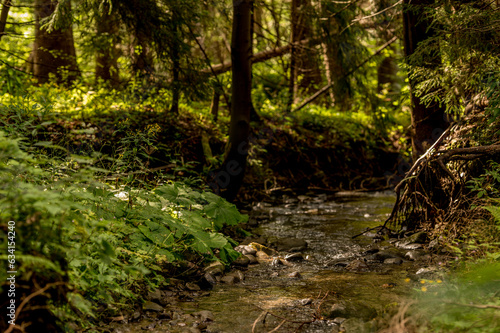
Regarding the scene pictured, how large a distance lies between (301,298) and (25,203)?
2317 mm

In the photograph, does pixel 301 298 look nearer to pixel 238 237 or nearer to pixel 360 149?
pixel 238 237

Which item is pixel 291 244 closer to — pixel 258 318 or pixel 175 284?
pixel 175 284

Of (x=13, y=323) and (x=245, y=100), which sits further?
(x=245, y=100)

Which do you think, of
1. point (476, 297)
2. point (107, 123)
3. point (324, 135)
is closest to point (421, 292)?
point (476, 297)

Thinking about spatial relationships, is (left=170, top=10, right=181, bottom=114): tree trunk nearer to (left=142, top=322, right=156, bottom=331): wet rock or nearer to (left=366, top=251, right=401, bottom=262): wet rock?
(left=366, top=251, right=401, bottom=262): wet rock

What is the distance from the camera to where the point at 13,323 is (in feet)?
6.68

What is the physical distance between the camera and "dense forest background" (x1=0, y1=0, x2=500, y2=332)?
2617mm

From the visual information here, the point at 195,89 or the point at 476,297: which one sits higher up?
the point at 195,89

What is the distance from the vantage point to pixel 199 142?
8906 millimetres

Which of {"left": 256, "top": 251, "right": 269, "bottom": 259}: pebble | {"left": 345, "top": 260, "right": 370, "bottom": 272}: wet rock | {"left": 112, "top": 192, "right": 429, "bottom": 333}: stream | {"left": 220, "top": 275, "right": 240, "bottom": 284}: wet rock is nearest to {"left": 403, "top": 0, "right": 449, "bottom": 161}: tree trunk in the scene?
{"left": 112, "top": 192, "right": 429, "bottom": 333}: stream

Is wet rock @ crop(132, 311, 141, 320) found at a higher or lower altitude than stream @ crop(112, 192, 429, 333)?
higher

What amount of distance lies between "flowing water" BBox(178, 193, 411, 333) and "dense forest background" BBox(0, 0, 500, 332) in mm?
509

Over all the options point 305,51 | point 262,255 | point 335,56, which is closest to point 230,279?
point 262,255

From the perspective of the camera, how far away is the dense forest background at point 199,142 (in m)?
2.62
